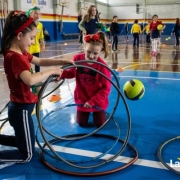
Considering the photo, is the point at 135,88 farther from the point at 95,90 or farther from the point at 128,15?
the point at 128,15

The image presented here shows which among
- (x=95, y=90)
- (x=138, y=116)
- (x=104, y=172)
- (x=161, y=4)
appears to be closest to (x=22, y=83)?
(x=104, y=172)

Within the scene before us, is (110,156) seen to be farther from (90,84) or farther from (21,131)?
(90,84)

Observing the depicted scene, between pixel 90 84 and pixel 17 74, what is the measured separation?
1.35 metres

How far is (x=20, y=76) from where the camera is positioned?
2.04m

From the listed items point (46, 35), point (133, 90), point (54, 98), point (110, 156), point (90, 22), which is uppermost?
point (46, 35)

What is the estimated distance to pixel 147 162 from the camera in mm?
2381

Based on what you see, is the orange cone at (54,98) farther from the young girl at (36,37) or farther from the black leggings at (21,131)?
the black leggings at (21,131)

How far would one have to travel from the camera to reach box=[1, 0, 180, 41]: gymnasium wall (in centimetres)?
1849

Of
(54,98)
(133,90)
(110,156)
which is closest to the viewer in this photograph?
(110,156)

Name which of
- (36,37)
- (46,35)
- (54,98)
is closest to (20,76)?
(54,98)

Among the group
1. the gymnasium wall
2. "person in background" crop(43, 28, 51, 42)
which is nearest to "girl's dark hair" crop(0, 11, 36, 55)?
the gymnasium wall

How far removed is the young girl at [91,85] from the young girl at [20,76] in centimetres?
71

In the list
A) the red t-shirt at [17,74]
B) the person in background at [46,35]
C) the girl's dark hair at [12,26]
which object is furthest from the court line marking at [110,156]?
the person in background at [46,35]

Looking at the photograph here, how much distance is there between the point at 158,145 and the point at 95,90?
105cm
